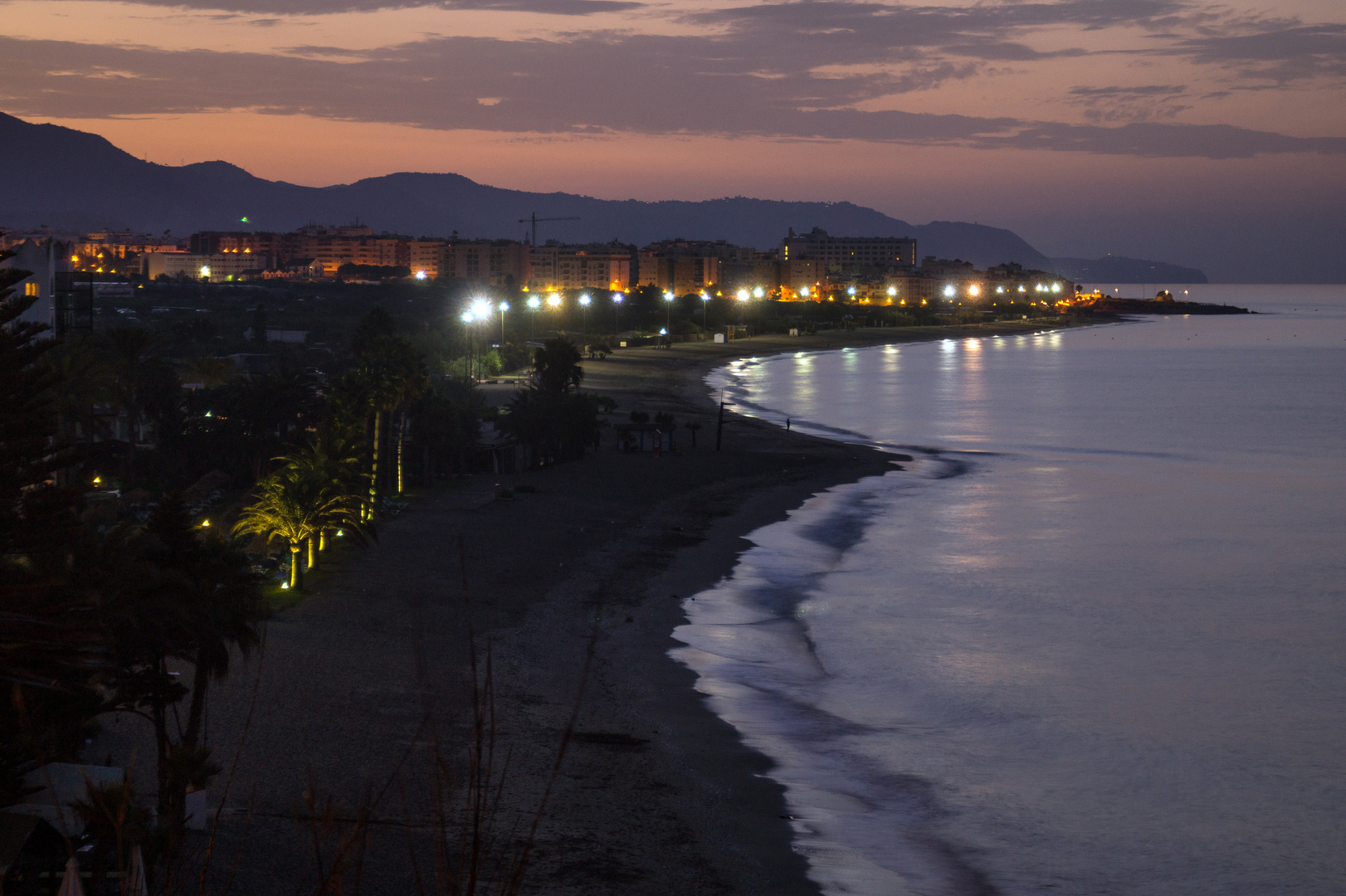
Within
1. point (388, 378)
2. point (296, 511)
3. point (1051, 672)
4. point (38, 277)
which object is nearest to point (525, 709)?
point (296, 511)

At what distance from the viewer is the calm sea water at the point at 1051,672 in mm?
13922

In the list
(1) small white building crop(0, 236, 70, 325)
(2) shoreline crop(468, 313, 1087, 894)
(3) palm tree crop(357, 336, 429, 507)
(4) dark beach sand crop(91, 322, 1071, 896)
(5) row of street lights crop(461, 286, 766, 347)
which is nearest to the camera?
(4) dark beach sand crop(91, 322, 1071, 896)

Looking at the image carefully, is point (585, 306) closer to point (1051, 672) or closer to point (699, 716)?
point (1051, 672)

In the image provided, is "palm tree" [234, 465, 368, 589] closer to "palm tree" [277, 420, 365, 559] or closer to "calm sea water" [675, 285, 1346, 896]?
"palm tree" [277, 420, 365, 559]

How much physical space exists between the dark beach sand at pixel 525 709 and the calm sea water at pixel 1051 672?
0.89 m

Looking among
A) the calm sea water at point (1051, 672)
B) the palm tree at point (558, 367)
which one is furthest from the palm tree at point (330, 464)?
the palm tree at point (558, 367)

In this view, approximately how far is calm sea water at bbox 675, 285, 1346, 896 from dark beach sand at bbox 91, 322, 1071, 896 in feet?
2.93

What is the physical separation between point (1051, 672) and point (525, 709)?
10033 millimetres

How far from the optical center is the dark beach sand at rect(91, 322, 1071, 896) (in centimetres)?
1164

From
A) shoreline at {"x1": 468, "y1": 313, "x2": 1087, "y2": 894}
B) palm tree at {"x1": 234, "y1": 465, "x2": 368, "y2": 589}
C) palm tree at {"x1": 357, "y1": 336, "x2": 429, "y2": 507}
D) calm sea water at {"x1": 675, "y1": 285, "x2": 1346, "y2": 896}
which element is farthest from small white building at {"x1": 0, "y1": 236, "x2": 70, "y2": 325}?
calm sea water at {"x1": 675, "y1": 285, "x2": 1346, "y2": 896}

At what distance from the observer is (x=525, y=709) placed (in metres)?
16.3

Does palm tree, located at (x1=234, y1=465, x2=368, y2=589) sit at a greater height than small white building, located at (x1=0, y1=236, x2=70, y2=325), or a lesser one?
lesser

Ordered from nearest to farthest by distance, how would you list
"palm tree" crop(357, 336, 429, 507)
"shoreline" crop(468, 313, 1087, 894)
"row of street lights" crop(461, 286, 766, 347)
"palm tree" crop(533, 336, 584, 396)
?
"shoreline" crop(468, 313, 1087, 894)
"palm tree" crop(357, 336, 429, 507)
"palm tree" crop(533, 336, 584, 396)
"row of street lights" crop(461, 286, 766, 347)

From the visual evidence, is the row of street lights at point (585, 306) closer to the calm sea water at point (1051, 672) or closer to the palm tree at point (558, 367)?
the palm tree at point (558, 367)
